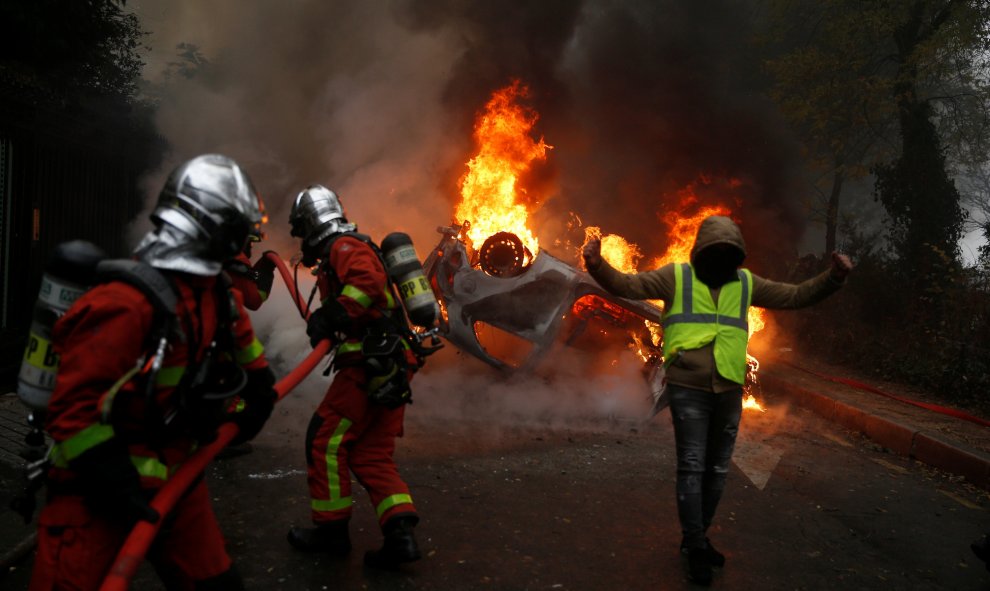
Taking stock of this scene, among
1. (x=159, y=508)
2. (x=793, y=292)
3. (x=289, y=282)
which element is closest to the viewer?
(x=159, y=508)

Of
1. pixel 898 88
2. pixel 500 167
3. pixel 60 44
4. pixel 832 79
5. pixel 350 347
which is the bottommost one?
pixel 350 347

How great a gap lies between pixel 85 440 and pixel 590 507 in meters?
3.41

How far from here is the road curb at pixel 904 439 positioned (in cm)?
604

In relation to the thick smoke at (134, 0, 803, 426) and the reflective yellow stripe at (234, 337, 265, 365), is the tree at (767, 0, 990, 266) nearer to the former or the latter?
the thick smoke at (134, 0, 803, 426)

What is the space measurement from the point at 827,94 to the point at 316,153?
1019 cm

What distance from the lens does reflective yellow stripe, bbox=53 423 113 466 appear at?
6.41 feet

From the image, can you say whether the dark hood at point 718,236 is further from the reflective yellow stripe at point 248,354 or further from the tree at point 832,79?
the tree at point 832,79

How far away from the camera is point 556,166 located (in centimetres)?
1407

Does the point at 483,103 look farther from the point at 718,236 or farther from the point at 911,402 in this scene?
the point at 718,236

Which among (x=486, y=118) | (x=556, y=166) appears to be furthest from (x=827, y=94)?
(x=486, y=118)

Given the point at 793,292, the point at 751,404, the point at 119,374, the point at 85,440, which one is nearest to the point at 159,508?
the point at 85,440

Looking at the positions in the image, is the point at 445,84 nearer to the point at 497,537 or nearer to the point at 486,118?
the point at 486,118

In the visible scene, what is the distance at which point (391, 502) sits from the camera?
143 inches

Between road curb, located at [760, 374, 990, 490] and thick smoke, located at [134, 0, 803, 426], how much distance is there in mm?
4979
